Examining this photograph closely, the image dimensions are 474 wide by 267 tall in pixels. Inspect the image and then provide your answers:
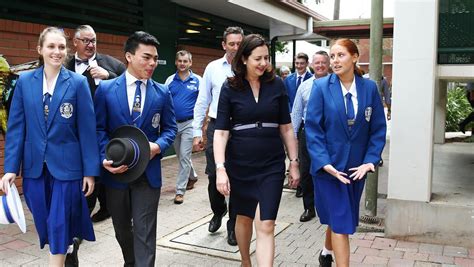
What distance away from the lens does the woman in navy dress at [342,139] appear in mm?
3598

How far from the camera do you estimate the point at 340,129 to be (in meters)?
3.63

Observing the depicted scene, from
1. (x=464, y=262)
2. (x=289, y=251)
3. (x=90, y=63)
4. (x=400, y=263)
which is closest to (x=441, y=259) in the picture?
(x=464, y=262)

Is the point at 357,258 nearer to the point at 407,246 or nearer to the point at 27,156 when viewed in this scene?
the point at 407,246

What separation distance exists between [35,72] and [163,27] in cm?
630

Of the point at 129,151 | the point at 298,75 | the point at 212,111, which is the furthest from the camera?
the point at 298,75

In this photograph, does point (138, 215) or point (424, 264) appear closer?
point (138, 215)

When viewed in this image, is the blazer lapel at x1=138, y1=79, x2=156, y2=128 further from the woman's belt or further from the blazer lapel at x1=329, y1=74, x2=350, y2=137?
the blazer lapel at x1=329, y1=74, x2=350, y2=137

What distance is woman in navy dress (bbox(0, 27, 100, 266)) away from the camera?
10.7 feet

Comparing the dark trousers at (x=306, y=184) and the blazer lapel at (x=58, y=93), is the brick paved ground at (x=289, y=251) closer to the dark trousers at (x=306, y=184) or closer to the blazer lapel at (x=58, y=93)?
the dark trousers at (x=306, y=184)

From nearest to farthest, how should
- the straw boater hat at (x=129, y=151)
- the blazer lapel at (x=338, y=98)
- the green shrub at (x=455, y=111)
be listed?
the straw boater hat at (x=129, y=151) < the blazer lapel at (x=338, y=98) < the green shrub at (x=455, y=111)

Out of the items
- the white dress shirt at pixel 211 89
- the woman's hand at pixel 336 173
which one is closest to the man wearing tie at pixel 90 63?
the white dress shirt at pixel 211 89

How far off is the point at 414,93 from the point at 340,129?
1.50 m

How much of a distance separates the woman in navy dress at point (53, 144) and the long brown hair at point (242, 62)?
1.06 metres

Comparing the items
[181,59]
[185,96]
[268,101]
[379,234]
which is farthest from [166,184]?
[268,101]
